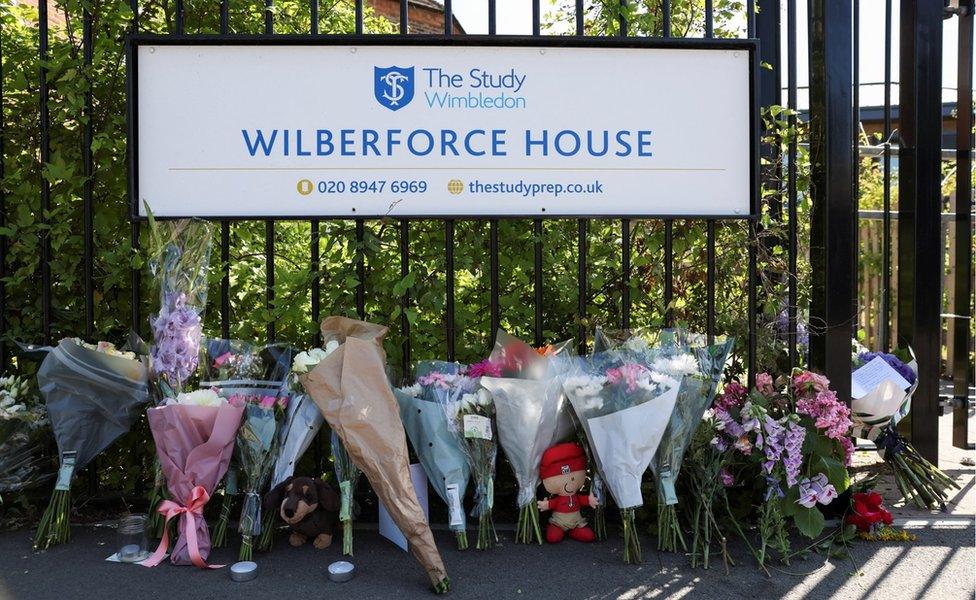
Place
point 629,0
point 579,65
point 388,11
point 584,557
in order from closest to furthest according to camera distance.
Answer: point 584,557 < point 579,65 < point 629,0 < point 388,11

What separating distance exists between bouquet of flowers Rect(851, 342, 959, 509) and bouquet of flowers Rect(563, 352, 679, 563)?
4.35 feet

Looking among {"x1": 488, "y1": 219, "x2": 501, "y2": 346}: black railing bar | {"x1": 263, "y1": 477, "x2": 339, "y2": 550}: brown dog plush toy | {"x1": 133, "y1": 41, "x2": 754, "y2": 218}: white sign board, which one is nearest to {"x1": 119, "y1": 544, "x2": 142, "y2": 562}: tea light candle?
{"x1": 263, "y1": 477, "x2": 339, "y2": 550}: brown dog plush toy

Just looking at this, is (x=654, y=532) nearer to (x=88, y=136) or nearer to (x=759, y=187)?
(x=759, y=187)

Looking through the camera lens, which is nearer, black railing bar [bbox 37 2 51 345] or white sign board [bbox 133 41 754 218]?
white sign board [bbox 133 41 754 218]

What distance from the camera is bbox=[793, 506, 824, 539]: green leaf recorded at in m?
3.34

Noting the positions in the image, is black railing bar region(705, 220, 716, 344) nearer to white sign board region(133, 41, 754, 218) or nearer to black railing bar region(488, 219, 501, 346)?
white sign board region(133, 41, 754, 218)

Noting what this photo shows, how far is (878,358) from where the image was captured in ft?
13.4

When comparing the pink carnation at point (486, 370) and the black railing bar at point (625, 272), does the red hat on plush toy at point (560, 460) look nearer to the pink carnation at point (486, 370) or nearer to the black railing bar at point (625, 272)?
the pink carnation at point (486, 370)

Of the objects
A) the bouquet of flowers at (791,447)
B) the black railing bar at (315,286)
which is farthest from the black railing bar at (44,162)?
the bouquet of flowers at (791,447)

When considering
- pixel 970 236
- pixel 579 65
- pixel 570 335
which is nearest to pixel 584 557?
pixel 570 335

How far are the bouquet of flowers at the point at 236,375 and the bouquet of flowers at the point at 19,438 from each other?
0.79 meters

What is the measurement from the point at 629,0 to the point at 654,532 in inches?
101

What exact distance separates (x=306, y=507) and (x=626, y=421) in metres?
1.36

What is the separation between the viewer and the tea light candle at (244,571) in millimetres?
3121
